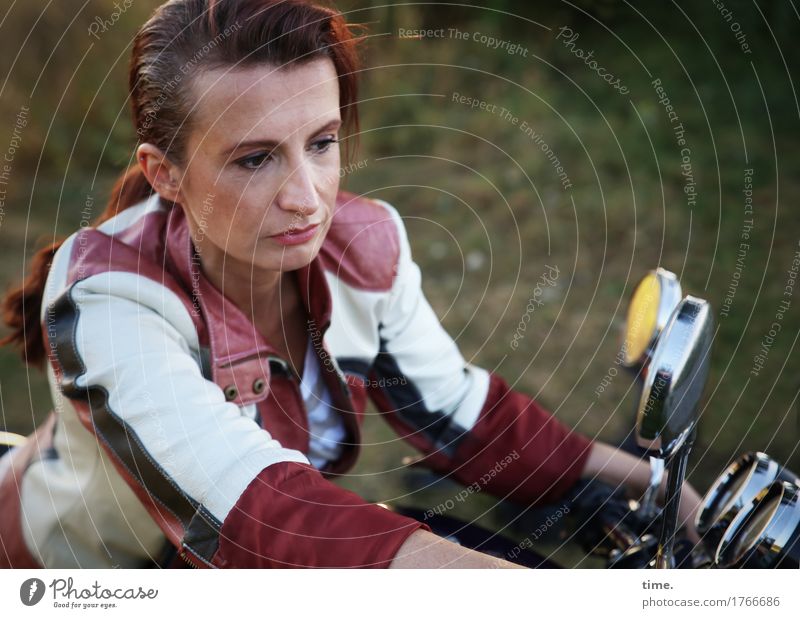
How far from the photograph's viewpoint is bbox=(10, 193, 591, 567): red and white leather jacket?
2.08 ft

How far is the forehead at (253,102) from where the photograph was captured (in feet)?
2.10

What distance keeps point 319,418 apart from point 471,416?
0.16m

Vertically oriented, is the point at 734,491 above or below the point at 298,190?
below

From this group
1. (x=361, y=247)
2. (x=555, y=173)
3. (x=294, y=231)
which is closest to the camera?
(x=294, y=231)

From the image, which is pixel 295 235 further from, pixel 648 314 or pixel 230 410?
pixel 648 314

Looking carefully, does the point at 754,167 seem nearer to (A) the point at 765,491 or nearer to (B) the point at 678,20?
(B) the point at 678,20

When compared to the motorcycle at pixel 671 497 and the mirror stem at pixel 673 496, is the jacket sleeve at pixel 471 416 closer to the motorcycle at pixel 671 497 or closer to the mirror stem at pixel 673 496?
the motorcycle at pixel 671 497

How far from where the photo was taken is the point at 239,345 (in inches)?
28.7

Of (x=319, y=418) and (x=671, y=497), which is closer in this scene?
(x=671, y=497)

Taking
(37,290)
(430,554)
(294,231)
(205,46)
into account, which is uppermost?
(205,46)

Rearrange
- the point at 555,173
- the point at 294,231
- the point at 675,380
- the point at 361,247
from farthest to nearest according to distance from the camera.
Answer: the point at 555,173 → the point at 361,247 → the point at 294,231 → the point at 675,380

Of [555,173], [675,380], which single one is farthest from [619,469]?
[555,173]
